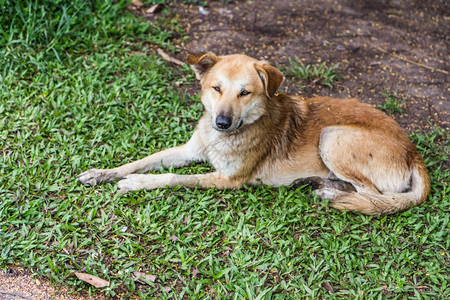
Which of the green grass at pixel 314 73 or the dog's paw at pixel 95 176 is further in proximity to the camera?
the green grass at pixel 314 73

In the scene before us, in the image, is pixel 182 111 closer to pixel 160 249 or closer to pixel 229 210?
pixel 229 210

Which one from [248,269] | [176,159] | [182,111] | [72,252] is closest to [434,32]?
[182,111]

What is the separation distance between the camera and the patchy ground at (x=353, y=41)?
641 cm

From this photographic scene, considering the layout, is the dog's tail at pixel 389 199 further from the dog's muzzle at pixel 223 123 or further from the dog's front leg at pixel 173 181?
the dog's muzzle at pixel 223 123

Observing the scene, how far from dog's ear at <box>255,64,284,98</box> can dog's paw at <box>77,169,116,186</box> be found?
1.85m

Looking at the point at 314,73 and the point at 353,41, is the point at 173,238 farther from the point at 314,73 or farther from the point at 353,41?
the point at 353,41

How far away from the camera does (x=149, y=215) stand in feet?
15.0

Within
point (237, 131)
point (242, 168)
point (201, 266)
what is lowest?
point (201, 266)

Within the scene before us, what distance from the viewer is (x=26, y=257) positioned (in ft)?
13.3

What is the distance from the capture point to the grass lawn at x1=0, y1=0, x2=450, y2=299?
4.11 metres

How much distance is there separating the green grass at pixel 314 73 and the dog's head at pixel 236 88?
184cm

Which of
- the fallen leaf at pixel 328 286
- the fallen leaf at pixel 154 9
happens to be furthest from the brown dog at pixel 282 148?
the fallen leaf at pixel 154 9

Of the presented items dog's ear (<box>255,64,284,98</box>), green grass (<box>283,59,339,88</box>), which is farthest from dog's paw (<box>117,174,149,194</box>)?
green grass (<box>283,59,339,88</box>)

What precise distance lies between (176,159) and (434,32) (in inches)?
196
